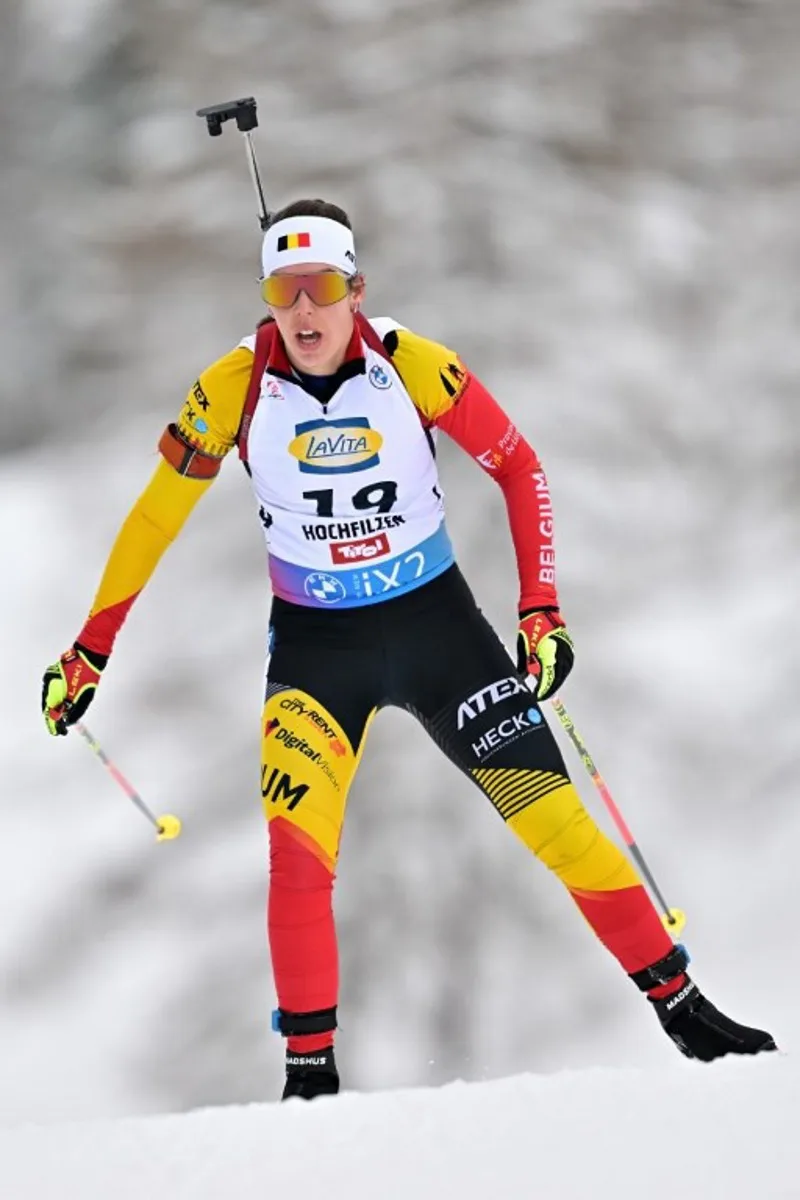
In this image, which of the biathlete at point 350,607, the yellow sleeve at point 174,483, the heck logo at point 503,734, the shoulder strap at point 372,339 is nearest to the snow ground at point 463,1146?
the biathlete at point 350,607

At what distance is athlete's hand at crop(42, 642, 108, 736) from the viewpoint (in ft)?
10.2

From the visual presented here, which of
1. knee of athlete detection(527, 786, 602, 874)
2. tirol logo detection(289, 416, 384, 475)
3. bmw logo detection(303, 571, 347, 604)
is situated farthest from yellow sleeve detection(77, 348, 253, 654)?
knee of athlete detection(527, 786, 602, 874)

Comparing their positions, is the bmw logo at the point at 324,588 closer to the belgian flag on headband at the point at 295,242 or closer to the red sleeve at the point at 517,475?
the red sleeve at the point at 517,475

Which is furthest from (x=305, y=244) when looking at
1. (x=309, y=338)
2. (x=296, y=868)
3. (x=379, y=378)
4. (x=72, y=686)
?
(x=296, y=868)

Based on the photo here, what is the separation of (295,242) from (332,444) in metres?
0.37

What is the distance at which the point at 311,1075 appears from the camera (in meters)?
2.66

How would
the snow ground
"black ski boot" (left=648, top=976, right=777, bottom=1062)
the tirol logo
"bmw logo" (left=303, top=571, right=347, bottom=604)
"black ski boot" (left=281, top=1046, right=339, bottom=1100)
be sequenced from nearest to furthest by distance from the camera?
the snow ground → "black ski boot" (left=281, top=1046, right=339, bottom=1100) → "black ski boot" (left=648, top=976, right=777, bottom=1062) → the tirol logo → "bmw logo" (left=303, top=571, right=347, bottom=604)

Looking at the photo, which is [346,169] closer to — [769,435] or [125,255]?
[125,255]

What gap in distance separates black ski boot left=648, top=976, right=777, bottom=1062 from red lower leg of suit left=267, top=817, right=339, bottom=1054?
0.62 metres

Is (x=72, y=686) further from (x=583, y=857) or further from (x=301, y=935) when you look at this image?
(x=583, y=857)

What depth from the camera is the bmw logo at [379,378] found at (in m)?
2.91

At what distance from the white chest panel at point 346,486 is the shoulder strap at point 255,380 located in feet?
0.07

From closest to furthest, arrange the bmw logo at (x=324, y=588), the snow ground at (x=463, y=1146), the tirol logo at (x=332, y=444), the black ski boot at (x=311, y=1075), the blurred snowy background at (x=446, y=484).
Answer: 1. the snow ground at (x=463, y=1146)
2. the black ski boot at (x=311, y=1075)
3. the tirol logo at (x=332, y=444)
4. the bmw logo at (x=324, y=588)
5. the blurred snowy background at (x=446, y=484)

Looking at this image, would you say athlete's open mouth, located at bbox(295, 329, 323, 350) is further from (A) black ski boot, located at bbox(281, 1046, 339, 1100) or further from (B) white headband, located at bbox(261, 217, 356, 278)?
(A) black ski boot, located at bbox(281, 1046, 339, 1100)
